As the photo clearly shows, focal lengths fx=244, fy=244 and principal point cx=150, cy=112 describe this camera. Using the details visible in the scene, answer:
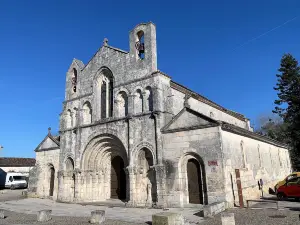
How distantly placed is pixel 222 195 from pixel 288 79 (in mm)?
25288

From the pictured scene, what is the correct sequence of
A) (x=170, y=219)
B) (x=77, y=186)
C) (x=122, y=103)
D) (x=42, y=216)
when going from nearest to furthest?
(x=170, y=219)
(x=42, y=216)
(x=122, y=103)
(x=77, y=186)

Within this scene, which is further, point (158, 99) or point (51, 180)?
point (51, 180)

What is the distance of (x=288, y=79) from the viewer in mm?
31500

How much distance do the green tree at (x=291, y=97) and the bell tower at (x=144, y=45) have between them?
2179cm

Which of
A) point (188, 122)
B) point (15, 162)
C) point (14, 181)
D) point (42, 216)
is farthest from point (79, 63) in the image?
point (15, 162)

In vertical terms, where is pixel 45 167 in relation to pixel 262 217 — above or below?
above

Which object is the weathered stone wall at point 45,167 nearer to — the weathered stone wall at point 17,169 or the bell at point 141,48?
the bell at point 141,48

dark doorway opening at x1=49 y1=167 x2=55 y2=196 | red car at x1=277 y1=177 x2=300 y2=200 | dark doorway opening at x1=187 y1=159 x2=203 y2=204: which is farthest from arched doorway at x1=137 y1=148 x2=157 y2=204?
dark doorway opening at x1=49 y1=167 x2=55 y2=196

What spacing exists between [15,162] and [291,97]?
44.8 m

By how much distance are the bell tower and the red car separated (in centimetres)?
1120

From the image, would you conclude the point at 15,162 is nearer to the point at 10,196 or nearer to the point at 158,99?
the point at 10,196

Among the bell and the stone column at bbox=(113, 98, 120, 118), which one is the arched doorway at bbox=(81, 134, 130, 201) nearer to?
the stone column at bbox=(113, 98, 120, 118)

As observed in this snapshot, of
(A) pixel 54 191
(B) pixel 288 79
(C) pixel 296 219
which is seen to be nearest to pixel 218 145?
(C) pixel 296 219

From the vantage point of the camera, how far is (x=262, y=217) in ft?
33.2
